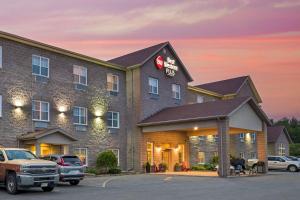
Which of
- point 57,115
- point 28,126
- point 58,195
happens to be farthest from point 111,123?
point 58,195

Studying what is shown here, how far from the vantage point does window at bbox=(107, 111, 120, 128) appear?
36.7 m

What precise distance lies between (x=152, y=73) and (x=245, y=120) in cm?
954

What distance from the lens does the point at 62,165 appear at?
22484 millimetres

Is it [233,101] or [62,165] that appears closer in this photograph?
[62,165]

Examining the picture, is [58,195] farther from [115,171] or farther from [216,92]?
[216,92]

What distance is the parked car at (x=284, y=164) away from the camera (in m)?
45.4

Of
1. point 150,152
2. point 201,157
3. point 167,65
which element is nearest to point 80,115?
point 150,152

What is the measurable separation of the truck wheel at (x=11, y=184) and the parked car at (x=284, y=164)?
111 feet

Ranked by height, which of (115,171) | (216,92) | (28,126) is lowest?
(115,171)

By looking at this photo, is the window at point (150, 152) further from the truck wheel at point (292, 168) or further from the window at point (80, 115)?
the truck wheel at point (292, 168)

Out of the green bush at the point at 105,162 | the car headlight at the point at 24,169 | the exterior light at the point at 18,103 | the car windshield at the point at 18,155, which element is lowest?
the green bush at the point at 105,162

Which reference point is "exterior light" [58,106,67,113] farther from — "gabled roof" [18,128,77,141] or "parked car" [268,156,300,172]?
"parked car" [268,156,300,172]

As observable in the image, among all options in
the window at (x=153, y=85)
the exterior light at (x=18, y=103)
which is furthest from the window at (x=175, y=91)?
the exterior light at (x=18, y=103)

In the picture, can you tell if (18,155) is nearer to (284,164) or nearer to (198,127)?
(198,127)
